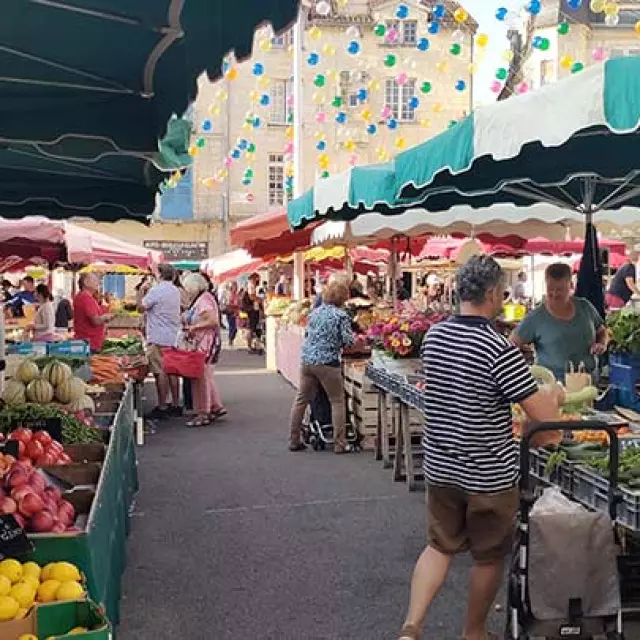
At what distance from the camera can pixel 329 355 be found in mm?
8695

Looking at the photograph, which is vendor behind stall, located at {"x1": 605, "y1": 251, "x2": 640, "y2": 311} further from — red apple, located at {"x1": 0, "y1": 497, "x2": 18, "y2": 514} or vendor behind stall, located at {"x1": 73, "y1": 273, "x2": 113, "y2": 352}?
red apple, located at {"x1": 0, "y1": 497, "x2": 18, "y2": 514}

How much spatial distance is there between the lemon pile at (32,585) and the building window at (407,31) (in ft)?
132

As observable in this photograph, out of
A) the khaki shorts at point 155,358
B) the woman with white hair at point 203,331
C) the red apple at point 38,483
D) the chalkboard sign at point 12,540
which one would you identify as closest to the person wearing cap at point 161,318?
the khaki shorts at point 155,358

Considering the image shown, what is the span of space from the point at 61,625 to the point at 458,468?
177 cm

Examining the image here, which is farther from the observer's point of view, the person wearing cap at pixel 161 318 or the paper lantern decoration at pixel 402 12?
the paper lantern decoration at pixel 402 12

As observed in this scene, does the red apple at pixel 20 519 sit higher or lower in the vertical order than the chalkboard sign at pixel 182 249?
lower

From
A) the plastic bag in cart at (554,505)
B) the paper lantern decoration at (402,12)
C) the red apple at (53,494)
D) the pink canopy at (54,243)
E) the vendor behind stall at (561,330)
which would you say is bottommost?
the plastic bag in cart at (554,505)

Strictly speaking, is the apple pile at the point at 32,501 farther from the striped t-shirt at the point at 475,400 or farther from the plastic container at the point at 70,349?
the plastic container at the point at 70,349

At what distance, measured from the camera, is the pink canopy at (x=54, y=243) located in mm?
10188

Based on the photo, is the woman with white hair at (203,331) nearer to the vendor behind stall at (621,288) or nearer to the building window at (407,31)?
the vendor behind stall at (621,288)

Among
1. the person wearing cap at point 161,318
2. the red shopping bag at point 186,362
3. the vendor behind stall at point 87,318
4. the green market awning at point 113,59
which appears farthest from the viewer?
the vendor behind stall at point 87,318

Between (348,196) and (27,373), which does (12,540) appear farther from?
(348,196)

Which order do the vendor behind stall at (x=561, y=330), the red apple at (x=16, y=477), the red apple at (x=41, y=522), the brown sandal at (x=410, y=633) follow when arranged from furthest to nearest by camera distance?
the vendor behind stall at (x=561, y=330)
the brown sandal at (x=410, y=633)
the red apple at (x=16, y=477)
the red apple at (x=41, y=522)

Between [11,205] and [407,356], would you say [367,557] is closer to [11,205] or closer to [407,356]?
[407,356]
